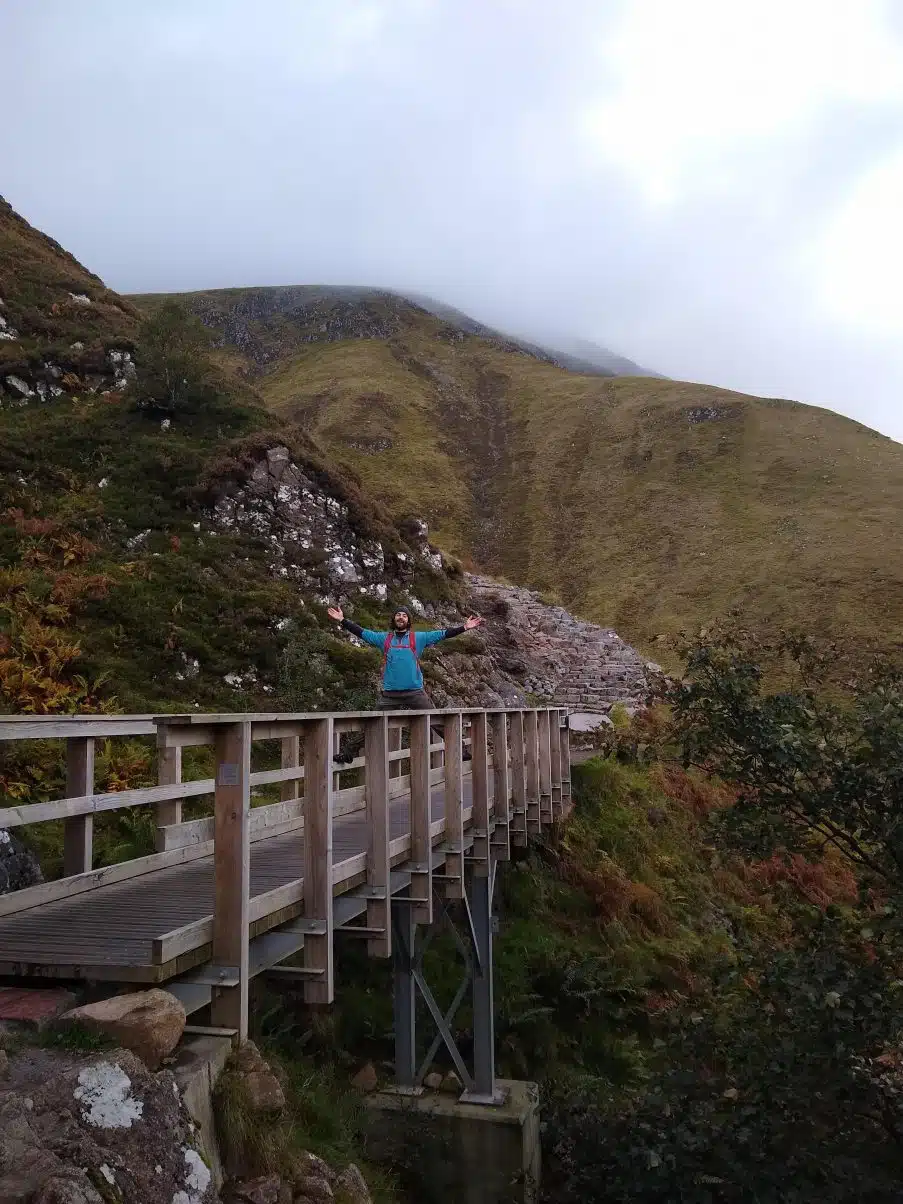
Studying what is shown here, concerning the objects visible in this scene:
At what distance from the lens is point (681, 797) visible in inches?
814

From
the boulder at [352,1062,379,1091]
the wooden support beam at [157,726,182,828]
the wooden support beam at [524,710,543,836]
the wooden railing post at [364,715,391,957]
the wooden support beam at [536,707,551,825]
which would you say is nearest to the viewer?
the wooden railing post at [364,715,391,957]

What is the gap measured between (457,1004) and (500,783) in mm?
2777

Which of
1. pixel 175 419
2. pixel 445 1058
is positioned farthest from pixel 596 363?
pixel 445 1058

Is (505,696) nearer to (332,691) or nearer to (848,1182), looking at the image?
(332,691)

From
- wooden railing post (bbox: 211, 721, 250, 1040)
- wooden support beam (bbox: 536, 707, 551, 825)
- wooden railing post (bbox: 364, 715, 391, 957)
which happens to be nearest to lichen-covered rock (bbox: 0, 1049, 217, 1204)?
wooden railing post (bbox: 211, 721, 250, 1040)

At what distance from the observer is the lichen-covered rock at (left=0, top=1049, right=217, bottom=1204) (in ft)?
9.64

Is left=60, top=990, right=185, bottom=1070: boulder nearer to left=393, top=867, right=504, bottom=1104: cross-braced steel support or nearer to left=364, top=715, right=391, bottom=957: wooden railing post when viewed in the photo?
left=364, top=715, right=391, bottom=957: wooden railing post

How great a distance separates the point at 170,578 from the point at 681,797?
12.9m

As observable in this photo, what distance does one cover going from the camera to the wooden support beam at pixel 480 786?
9445 mm

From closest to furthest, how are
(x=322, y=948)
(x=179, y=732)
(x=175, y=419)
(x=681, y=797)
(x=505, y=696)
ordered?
(x=179, y=732), (x=322, y=948), (x=681, y=797), (x=505, y=696), (x=175, y=419)

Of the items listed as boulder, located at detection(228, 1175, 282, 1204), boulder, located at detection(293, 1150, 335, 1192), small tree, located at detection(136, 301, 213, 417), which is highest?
small tree, located at detection(136, 301, 213, 417)

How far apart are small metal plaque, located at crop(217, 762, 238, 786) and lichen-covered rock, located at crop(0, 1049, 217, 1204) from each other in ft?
4.34

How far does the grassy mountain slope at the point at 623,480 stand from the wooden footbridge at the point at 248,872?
110 ft

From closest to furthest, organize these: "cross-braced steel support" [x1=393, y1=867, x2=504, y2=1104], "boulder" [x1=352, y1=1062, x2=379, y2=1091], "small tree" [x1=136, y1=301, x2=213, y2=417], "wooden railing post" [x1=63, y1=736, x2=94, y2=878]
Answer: "wooden railing post" [x1=63, y1=736, x2=94, y2=878] → "cross-braced steel support" [x1=393, y1=867, x2=504, y2=1104] → "boulder" [x1=352, y1=1062, x2=379, y2=1091] → "small tree" [x1=136, y1=301, x2=213, y2=417]
